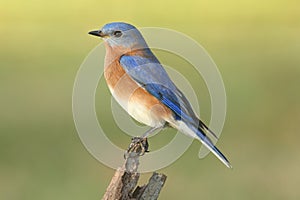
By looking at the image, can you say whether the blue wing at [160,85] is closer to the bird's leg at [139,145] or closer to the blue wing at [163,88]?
the blue wing at [163,88]

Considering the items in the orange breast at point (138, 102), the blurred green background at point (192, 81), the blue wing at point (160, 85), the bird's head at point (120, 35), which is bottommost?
the orange breast at point (138, 102)

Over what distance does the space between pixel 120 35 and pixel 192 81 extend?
6.61m

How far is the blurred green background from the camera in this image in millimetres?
10836

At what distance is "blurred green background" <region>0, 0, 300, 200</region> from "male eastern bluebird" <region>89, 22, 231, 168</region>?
2807mm

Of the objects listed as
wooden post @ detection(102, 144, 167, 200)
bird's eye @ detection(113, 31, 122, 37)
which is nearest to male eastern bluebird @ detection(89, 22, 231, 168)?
bird's eye @ detection(113, 31, 122, 37)

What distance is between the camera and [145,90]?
7578 millimetres

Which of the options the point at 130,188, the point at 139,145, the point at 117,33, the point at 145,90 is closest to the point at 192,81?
the point at 117,33

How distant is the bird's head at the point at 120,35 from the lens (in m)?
7.72

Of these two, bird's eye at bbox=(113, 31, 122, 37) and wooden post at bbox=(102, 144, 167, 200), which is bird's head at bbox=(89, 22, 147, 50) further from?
wooden post at bbox=(102, 144, 167, 200)

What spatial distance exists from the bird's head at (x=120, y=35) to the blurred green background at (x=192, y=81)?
9.17 ft

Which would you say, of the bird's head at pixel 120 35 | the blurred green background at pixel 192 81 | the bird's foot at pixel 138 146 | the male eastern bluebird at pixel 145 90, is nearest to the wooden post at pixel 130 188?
the bird's foot at pixel 138 146

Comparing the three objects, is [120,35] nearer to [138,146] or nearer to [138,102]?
[138,102]
